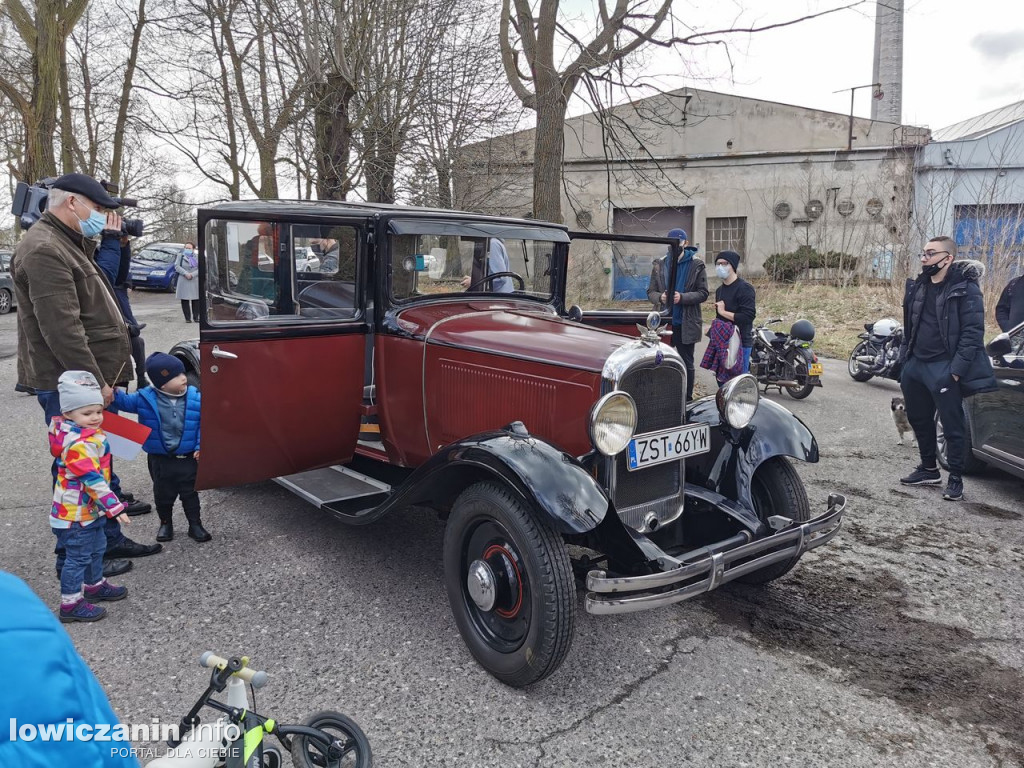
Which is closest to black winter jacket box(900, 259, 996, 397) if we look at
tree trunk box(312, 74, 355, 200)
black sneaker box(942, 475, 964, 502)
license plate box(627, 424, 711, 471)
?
black sneaker box(942, 475, 964, 502)

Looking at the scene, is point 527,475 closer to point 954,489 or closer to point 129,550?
point 129,550

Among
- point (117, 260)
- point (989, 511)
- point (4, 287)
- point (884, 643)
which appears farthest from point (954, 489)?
point (4, 287)

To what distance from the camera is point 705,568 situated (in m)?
2.82

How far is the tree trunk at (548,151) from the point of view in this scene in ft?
25.5

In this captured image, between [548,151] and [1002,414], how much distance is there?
5057 millimetres

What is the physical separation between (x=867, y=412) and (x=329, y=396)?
21.2 ft

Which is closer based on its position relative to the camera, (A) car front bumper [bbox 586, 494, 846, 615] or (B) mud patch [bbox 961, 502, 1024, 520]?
(A) car front bumper [bbox 586, 494, 846, 615]

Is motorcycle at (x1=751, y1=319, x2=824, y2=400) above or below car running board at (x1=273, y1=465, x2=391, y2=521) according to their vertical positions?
above

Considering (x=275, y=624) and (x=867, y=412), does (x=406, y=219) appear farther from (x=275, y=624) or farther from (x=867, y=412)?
(x=867, y=412)

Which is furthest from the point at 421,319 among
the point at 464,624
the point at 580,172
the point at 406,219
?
the point at 580,172

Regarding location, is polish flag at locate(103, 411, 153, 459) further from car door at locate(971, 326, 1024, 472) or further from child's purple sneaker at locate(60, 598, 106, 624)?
car door at locate(971, 326, 1024, 472)

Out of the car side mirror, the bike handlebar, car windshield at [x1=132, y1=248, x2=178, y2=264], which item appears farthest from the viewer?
car windshield at [x1=132, y1=248, x2=178, y2=264]

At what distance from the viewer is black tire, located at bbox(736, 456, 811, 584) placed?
359cm

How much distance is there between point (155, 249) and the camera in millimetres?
22625
